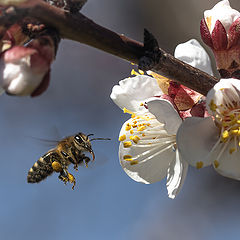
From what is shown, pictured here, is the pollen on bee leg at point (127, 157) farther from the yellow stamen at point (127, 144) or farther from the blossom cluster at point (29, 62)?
the blossom cluster at point (29, 62)

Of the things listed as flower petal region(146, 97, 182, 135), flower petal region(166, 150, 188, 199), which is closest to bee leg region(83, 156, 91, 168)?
flower petal region(166, 150, 188, 199)

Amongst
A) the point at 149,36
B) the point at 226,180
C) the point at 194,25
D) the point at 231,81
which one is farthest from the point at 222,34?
the point at 226,180

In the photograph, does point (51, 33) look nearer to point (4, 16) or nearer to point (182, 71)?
point (4, 16)

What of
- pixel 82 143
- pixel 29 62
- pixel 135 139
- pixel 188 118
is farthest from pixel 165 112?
pixel 82 143

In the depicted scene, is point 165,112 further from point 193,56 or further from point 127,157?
point 193,56

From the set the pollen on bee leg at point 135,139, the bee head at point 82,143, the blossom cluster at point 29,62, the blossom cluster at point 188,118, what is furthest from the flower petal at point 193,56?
the blossom cluster at point 29,62

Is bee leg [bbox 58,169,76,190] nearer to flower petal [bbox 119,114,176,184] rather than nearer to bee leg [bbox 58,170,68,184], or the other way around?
bee leg [bbox 58,170,68,184]
